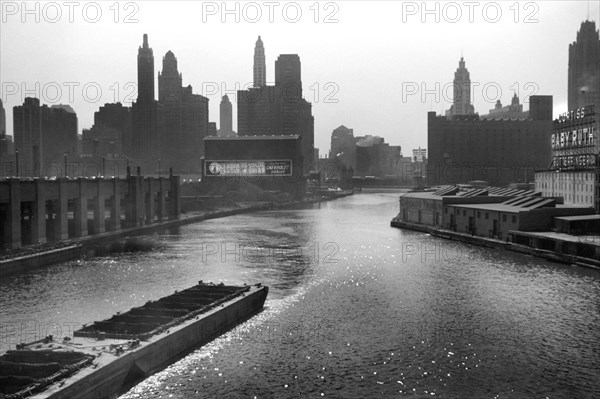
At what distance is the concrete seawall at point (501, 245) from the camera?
63406 millimetres

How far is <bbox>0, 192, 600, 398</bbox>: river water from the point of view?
101 ft

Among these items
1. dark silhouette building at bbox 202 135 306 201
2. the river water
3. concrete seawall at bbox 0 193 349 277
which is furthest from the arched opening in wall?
dark silhouette building at bbox 202 135 306 201

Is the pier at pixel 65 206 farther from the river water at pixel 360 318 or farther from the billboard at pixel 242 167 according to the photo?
the billboard at pixel 242 167

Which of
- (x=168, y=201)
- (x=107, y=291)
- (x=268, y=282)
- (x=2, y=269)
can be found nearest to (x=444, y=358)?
(x=268, y=282)

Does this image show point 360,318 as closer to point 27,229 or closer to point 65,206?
point 27,229

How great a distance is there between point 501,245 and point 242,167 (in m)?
111

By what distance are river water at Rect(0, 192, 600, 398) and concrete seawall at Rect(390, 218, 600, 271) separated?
1.46 m

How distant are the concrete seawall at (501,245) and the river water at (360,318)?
57.6 inches

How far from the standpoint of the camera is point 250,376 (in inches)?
1241

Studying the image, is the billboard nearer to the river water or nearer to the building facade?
the building facade

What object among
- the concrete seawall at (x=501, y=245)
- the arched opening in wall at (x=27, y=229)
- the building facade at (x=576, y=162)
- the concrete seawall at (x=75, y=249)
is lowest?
the concrete seawall at (x=501, y=245)

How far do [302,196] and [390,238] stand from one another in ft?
341

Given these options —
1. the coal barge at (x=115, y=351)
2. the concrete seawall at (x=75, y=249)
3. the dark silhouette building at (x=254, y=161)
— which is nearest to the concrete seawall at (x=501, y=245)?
the concrete seawall at (x=75, y=249)

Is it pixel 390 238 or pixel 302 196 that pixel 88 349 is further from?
pixel 302 196
